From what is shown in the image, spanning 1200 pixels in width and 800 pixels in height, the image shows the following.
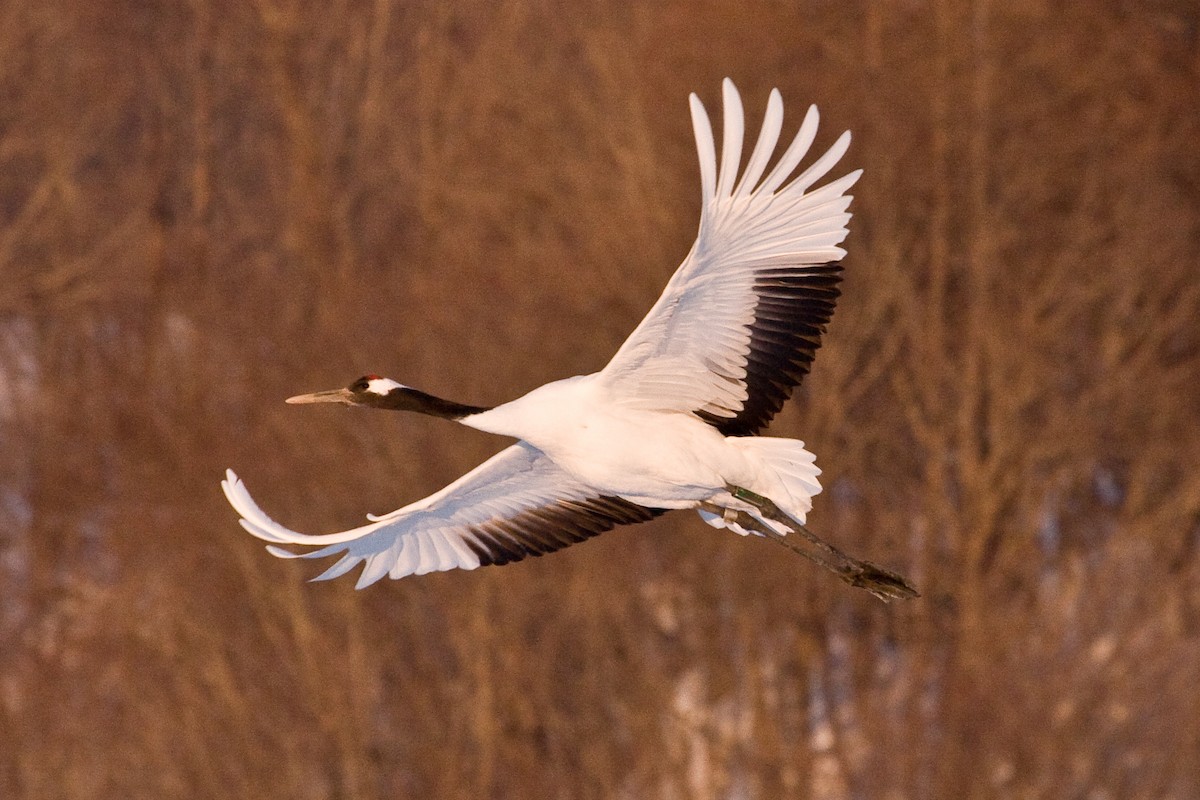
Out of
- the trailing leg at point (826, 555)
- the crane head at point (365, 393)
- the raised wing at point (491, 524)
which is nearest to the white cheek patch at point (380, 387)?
the crane head at point (365, 393)

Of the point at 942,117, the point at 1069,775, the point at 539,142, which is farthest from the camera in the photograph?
the point at 539,142

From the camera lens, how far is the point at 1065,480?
26.0m

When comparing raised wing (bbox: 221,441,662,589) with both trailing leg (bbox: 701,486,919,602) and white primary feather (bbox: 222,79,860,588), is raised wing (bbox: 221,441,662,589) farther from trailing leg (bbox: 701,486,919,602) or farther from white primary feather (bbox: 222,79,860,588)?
trailing leg (bbox: 701,486,919,602)

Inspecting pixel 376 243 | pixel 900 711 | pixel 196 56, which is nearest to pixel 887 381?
pixel 900 711

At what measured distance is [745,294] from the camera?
11477mm

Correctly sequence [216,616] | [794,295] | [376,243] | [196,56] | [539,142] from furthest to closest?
[196,56] → [376,243] → [539,142] → [216,616] → [794,295]

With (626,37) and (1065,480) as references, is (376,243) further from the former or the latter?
(1065,480)

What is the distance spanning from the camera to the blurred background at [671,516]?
22547mm

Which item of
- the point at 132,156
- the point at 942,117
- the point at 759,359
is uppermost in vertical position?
the point at 132,156

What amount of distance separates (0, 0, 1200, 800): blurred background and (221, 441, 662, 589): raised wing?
8.77 metres

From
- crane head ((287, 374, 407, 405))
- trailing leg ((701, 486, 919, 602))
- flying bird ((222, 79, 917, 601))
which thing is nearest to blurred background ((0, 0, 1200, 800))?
trailing leg ((701, 486, 919, 602))

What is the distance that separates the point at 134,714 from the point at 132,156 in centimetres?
1685

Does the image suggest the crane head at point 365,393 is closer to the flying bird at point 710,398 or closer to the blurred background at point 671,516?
the flying bird at point 710,398

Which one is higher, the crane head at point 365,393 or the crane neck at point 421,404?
the crane head at point 365,393
